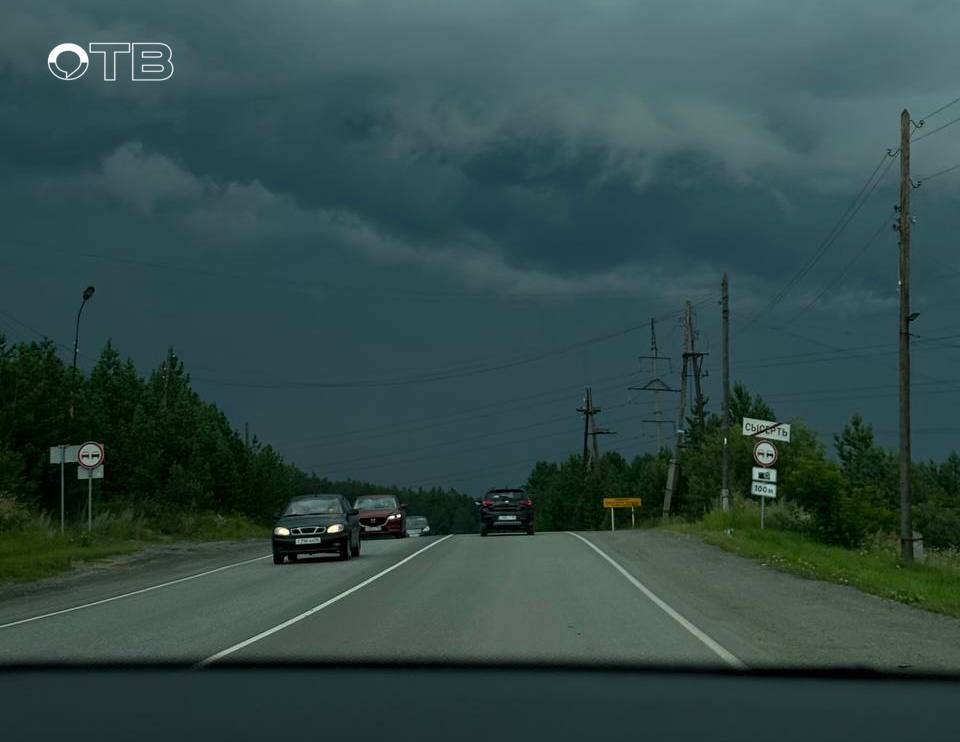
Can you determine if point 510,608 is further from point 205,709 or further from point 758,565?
point 758,565

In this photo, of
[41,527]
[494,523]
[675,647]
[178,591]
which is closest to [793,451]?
[494,523]

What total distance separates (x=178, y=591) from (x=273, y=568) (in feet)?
20.2

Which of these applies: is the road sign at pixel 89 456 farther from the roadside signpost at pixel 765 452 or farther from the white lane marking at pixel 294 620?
the roadside signpost at pixel 765 452

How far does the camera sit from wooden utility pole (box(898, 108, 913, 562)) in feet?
111

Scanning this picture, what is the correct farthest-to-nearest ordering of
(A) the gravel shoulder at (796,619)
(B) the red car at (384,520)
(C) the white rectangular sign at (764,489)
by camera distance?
(B) the red car at (384,520) < (C) the white rectangular sign at (764,489) < (A) the gravel shoulder at (796,619)

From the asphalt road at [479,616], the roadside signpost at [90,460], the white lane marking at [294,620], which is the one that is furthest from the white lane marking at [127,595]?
the roadside signpost at [90,460]

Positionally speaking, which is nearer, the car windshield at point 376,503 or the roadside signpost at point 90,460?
the roadside signpost at point 90,460

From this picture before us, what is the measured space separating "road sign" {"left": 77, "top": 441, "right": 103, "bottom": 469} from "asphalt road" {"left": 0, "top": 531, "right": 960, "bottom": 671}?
21.4 ft

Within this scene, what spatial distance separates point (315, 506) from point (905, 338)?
680 inches

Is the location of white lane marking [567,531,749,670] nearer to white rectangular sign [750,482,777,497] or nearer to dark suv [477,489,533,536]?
white rectangular sign [750,482,777,497]

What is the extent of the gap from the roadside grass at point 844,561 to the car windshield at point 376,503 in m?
11.0

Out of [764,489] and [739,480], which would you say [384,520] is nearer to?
[764,489]

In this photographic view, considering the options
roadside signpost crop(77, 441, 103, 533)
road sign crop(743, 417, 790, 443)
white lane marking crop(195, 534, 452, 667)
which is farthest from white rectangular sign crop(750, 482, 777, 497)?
roadside signpost crop(77, 441, 103, 533)

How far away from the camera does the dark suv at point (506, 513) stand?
149ft
